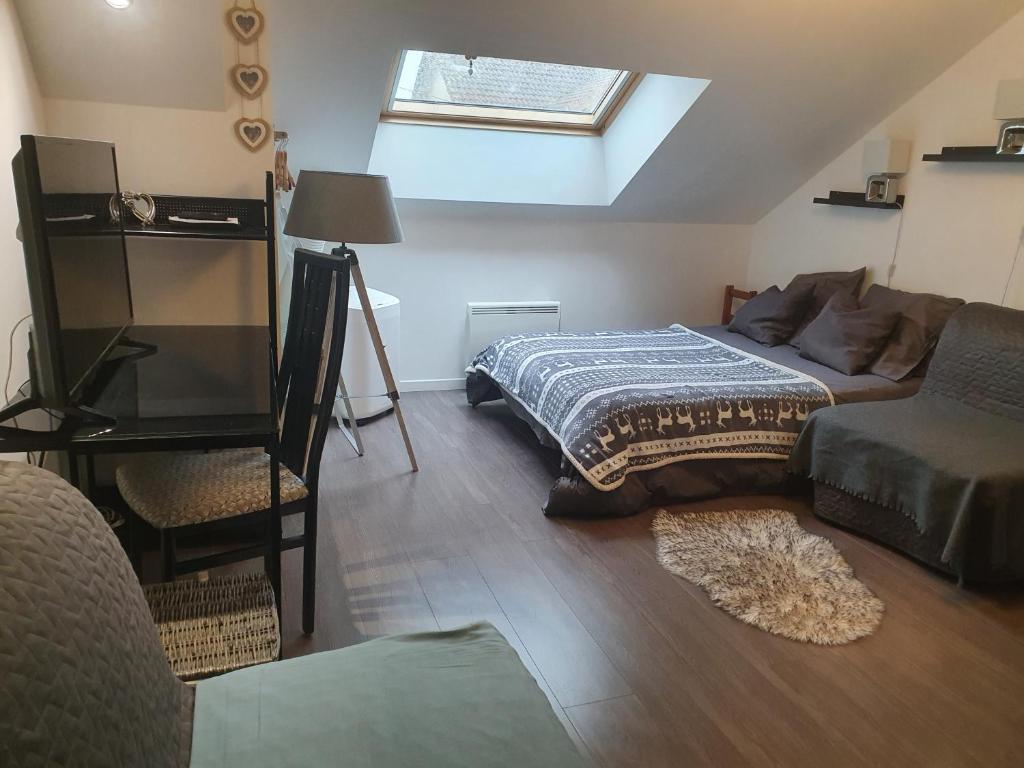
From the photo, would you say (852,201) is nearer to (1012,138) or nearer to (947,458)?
(1012,138)

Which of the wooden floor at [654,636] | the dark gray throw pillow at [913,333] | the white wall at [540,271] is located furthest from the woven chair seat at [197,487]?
the dark gray throw pillow at [913,333]

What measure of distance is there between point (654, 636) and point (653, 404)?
3.67ft

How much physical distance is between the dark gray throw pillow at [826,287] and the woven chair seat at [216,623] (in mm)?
3439

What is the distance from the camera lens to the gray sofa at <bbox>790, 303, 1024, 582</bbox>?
250 centimetres

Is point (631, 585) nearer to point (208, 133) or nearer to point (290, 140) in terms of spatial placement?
point (208, 133)

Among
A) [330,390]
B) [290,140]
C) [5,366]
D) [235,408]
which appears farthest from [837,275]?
[5,366]

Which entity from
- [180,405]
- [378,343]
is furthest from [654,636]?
[378,343]

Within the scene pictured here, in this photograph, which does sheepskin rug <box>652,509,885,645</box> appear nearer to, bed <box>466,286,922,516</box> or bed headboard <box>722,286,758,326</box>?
bed <box>466,286,922,516</box>

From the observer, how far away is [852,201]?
13.9ft

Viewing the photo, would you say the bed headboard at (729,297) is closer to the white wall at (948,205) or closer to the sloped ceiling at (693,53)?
the white wall at (948,205)

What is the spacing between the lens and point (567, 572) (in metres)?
Result: 2.60

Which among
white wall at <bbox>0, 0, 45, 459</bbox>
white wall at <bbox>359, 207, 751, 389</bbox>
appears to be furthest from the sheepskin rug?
white wall at <bbox>0, 0, 45, 459</bbox>

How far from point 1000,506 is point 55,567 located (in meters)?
2.73

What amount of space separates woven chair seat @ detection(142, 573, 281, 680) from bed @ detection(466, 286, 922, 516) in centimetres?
157
